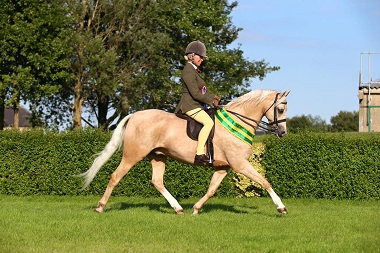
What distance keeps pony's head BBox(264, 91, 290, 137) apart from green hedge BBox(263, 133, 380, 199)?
5.84 m

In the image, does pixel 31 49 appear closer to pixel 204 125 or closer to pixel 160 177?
pixel 160 177

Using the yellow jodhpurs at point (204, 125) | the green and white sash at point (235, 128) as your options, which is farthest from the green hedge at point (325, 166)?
the yellow jodhpurs at point (204, 125)

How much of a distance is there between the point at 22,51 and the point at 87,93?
629cm

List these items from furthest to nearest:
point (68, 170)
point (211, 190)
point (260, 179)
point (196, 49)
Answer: point (68, 170), point (211, 190), point (196, 49), point (260, 179)

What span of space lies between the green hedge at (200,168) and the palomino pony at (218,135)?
17.7 feet

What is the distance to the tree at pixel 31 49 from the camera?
38.6 meters

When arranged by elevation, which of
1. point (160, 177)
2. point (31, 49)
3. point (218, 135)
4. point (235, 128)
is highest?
point (31, 49)

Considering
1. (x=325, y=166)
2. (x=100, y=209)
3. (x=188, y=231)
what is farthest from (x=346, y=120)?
(x=188, y=231)

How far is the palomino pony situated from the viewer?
12703 millimetres

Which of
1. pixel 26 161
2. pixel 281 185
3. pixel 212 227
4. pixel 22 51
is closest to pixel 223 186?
pixel 281 185

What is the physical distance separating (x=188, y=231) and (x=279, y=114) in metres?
3.38

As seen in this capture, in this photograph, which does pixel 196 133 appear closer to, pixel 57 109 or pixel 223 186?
pixel 223 186

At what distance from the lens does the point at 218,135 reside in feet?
42.1

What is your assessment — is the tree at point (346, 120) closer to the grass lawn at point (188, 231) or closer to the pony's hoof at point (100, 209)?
the grass lawn at point (188, 231)
